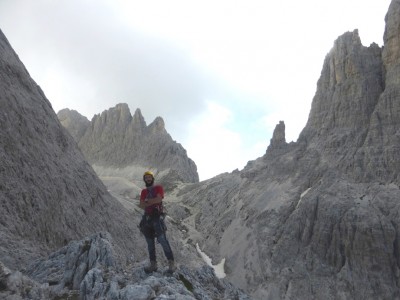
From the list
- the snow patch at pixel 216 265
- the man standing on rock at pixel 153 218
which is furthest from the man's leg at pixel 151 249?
the snow patch at pixel 216 265

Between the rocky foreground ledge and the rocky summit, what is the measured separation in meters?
0.07

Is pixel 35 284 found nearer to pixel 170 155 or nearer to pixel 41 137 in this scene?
pixel 41 137

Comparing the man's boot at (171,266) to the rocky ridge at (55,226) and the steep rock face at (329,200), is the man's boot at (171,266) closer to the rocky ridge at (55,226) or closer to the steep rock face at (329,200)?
the rocky ridge at (55,226)

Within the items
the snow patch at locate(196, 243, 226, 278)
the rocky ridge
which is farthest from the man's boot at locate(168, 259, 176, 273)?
the snow patch at locate(196, 243, 226, 278)

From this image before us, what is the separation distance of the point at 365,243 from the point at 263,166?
51433mm

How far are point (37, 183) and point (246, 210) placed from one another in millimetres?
87973

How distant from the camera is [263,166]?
133375 millimetres

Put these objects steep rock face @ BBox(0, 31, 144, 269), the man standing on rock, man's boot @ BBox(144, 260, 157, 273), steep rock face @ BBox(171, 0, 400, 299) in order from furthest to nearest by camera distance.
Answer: steep rock face @ BBox(171, 0, 400, 299) → steep rock face @ BBox(0, 31, 144, 269) → man's boot @ BBox(144, 260, 157, 273) → the man standing on rock

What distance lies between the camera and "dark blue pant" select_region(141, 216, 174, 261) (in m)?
16.1

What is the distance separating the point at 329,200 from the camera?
96062 millimetres

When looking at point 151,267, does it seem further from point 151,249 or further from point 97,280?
point 97,280

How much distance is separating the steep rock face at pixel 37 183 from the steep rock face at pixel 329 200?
52.0 meters

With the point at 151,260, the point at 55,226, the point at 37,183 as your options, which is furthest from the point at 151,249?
the point at 37,183

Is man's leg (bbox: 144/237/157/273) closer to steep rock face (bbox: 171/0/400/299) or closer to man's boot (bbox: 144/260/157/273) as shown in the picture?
man's boot (bbox: 144/260/157/273)
